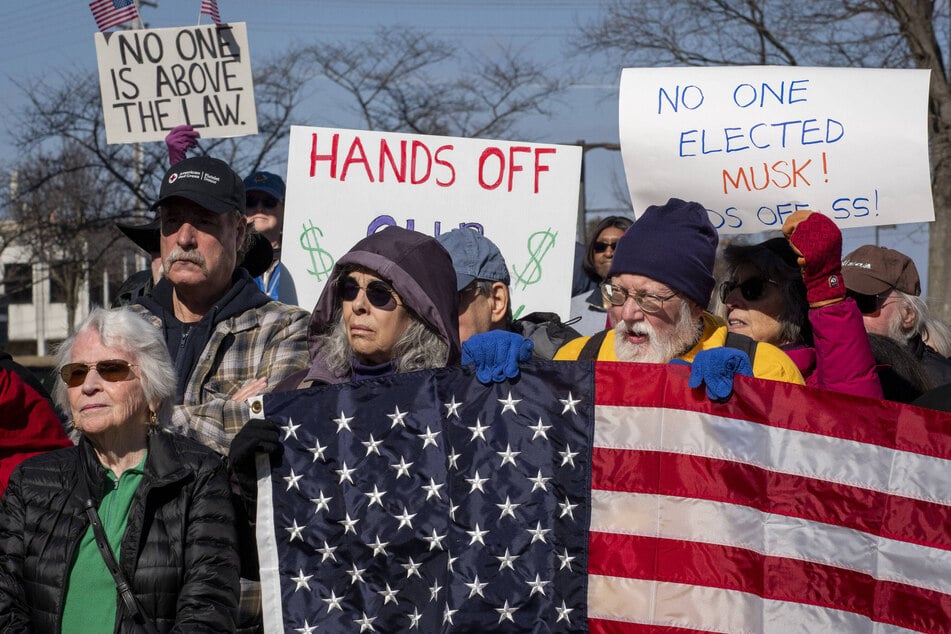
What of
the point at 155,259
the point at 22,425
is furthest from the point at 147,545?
the point at 155,259

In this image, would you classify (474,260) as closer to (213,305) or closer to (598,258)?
(213,305)

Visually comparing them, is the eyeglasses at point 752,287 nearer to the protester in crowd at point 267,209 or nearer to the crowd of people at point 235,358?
the crowd of people at point 235,358

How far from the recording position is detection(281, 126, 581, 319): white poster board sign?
580 cm

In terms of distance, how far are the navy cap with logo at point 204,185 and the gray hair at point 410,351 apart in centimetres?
101

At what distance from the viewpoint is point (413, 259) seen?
376 centimetres

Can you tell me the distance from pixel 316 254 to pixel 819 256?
2715mm

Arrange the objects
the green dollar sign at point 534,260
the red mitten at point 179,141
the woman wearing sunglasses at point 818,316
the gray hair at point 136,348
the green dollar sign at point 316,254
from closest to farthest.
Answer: the gray hair at point 136,348
the woman wearing sunglasses at point 818,316
the green dollar sign at point 316,254
the green dollar sign at point 534,260
the red mitten at point 179,141

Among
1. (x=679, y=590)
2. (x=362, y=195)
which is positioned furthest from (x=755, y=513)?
(x=362, y=195)

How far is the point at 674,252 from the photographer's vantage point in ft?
12.2

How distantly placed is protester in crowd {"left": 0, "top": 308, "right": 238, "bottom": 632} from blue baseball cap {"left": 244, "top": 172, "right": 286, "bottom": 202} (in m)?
2.96

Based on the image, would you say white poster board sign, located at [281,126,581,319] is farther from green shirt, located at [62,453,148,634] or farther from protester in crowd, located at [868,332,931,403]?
green shirt, located at [62,453,148,634]

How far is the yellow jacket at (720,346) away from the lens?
363cm

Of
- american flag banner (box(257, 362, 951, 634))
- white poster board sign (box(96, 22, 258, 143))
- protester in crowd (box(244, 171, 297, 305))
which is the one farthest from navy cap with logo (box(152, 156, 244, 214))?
white poster board sign (box(96, 22, 258, 143))

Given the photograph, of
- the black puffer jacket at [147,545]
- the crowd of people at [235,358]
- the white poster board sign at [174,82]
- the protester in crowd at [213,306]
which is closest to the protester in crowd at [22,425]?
the crowd of people at [235,358]
